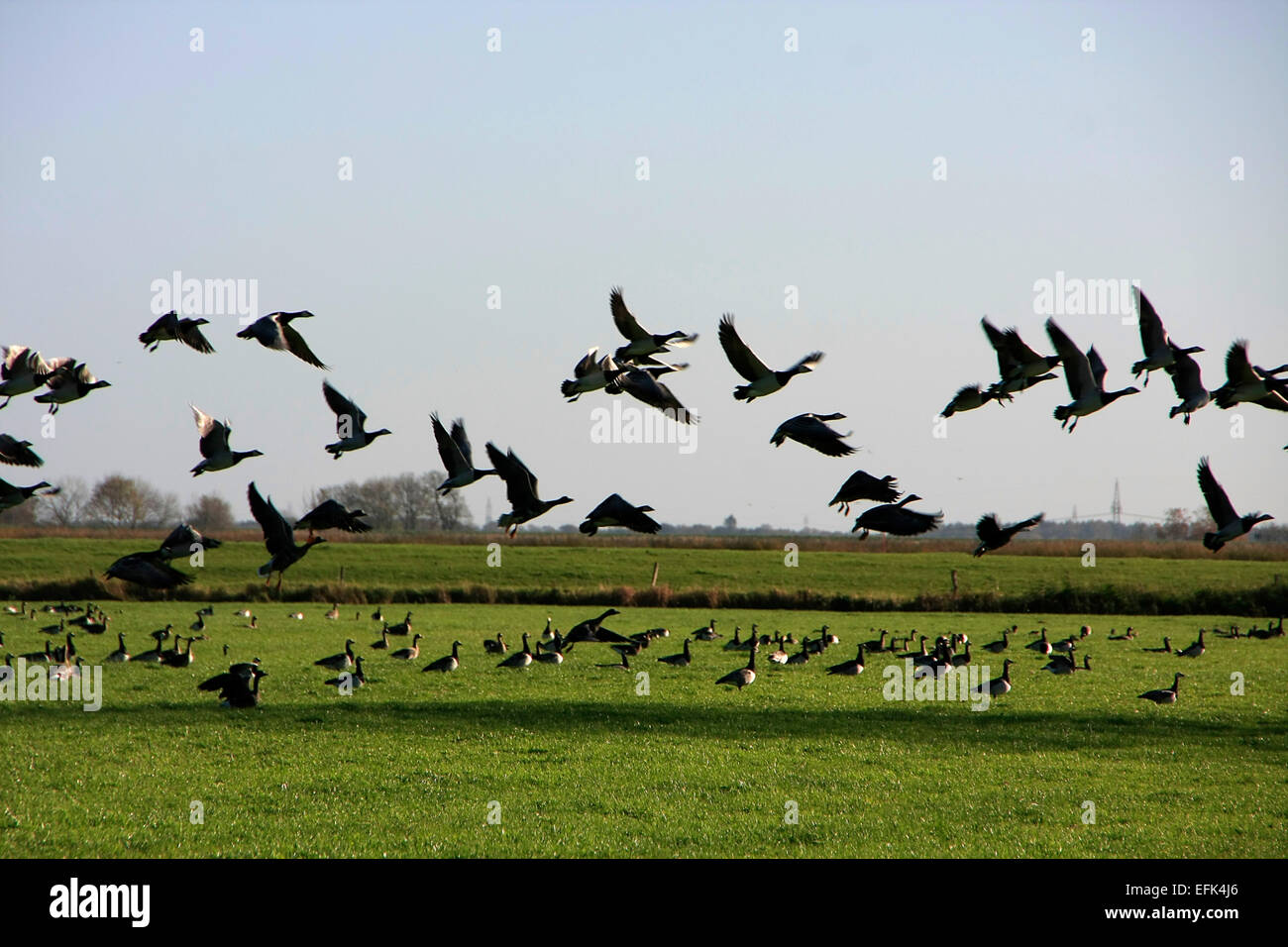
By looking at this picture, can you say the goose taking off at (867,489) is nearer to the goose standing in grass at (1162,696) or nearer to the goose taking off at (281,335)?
the goose taking off at (281,335)

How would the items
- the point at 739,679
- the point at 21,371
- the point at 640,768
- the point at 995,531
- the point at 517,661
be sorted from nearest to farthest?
the point at 995,531 → the point at 21,371 → the point at 640,768 → the point at 739,679 → the point at 517,661

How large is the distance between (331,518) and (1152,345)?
28.7ft

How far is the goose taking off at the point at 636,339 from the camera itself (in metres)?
12.6

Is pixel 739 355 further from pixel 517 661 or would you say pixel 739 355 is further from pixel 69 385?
pixel 517 661

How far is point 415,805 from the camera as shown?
15961 millimetres

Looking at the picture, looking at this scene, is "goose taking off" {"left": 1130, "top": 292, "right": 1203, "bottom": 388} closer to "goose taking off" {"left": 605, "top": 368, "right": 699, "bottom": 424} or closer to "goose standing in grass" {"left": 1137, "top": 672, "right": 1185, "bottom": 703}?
"goose taking off" {"left": 605, "top": 368, "right": 699, "bottom": 424}

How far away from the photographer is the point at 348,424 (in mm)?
12945

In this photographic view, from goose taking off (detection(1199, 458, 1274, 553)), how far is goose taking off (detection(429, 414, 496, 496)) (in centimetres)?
767

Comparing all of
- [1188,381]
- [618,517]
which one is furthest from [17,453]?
[1188,381]

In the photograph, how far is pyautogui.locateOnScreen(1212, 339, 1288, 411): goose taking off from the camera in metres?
11.3

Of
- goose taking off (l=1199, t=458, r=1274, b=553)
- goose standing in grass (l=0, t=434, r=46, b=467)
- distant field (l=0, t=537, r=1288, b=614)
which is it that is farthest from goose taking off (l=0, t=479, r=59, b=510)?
distant field (l=0, t=537, r=1288, b=614)

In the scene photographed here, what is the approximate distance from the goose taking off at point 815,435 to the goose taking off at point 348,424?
4.51 m
